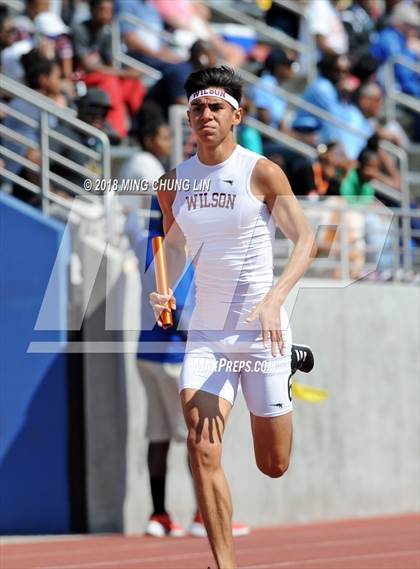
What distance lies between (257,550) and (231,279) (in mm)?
3371

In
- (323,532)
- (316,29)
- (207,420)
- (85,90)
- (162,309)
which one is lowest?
(323,532)

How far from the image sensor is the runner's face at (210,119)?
743 centimetres

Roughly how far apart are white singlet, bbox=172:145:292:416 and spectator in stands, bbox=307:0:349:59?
35.4 feet

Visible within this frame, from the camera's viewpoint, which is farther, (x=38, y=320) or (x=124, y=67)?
(x=124, y=67)

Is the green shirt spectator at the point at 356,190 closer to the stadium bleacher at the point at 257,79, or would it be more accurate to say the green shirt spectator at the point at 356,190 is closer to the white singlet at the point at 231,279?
the stadium bleacher at the point at 257,79

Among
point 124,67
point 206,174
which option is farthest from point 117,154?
point 206,174

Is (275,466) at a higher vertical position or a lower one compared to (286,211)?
lower

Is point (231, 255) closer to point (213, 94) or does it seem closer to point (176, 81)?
point (213, 94)

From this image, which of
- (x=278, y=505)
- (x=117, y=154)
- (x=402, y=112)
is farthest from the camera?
(x=402, y=112)

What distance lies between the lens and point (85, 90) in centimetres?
1418

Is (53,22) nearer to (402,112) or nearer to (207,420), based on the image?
(402,112)

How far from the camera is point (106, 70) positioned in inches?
576

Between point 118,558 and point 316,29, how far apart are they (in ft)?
32.5

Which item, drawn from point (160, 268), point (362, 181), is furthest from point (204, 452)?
point (362, 181)
